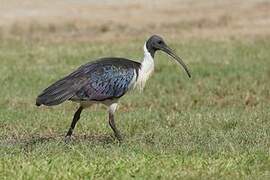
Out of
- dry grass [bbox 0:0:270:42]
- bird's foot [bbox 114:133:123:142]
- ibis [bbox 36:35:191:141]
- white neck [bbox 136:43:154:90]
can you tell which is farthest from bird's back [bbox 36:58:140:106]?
dry grass [bbox 0:0:270:42]

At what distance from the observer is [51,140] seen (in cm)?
948

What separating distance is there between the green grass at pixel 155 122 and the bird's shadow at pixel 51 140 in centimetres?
1

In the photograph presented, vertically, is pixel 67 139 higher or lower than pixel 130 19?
higher

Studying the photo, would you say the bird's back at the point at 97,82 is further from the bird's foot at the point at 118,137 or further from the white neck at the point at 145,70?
the bird's foot at the point at 118,137

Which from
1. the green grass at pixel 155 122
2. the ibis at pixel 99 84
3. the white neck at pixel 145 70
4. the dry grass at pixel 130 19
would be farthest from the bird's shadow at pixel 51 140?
the dry grass at pixel 130 19

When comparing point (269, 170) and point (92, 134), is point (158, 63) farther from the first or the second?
point (269, 170)

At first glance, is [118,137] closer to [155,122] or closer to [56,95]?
[56,95]

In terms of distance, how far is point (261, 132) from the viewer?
9852 millimetres

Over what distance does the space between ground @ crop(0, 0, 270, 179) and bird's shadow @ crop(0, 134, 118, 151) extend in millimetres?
15

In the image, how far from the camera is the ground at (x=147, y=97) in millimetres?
7848

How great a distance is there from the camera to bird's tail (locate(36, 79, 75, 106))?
9070 mm

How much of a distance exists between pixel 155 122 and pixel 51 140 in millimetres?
1891

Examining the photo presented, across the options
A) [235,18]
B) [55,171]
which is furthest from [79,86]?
[235,18]

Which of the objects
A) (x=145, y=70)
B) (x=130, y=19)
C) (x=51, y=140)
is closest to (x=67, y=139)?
(x=51, y=140)
